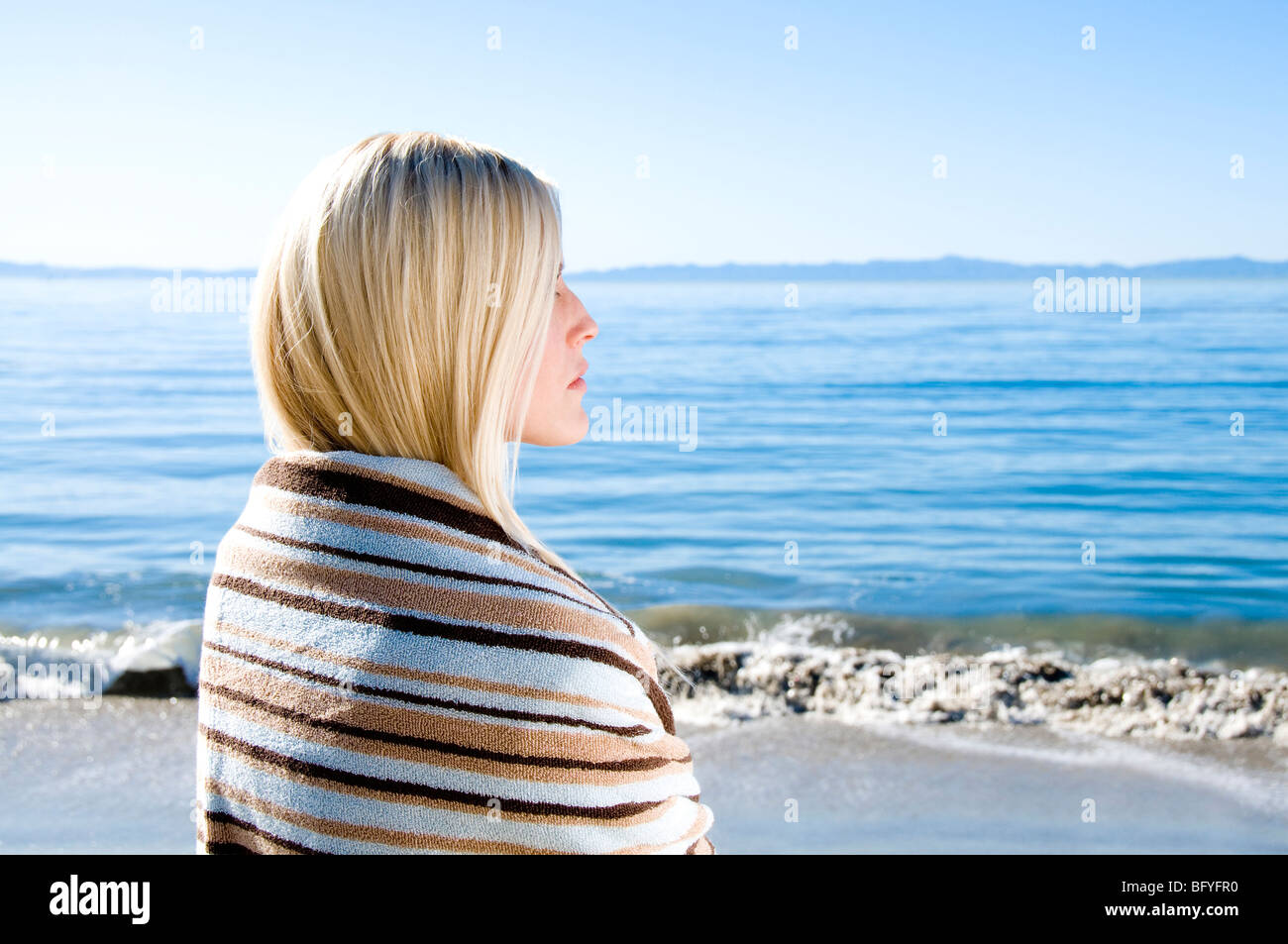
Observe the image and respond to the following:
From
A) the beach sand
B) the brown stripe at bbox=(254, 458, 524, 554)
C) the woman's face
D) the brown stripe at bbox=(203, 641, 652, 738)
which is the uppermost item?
the woman's face

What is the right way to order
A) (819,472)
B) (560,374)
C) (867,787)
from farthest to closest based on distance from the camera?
1. (819,472)
2. (867,787)
3. (560,374)

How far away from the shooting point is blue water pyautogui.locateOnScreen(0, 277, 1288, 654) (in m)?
8.17

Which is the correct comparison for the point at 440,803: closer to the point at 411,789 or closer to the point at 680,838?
the point at 411,789

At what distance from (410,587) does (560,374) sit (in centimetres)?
35

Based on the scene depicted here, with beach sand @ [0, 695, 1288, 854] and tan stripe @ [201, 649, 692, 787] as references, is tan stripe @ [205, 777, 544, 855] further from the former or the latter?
beach sand @ [0, 695, 1288, 854]

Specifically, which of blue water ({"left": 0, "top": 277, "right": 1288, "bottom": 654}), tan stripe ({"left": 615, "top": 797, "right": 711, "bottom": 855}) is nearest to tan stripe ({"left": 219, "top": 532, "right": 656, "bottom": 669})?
tan stripe ({"left": 615, "top": 797, "right": 711, "bottom": 855})

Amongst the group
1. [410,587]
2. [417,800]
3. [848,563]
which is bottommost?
[848,563]

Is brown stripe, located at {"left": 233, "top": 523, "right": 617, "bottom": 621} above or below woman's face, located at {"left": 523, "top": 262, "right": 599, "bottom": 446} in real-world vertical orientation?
below

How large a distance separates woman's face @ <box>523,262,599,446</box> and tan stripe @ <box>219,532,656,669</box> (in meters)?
0.27

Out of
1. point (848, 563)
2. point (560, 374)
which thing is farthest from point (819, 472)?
point (560, 374)

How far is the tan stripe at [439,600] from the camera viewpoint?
41.8 inches

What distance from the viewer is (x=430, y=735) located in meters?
1.07

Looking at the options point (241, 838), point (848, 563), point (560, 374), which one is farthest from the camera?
point (848, 563)
